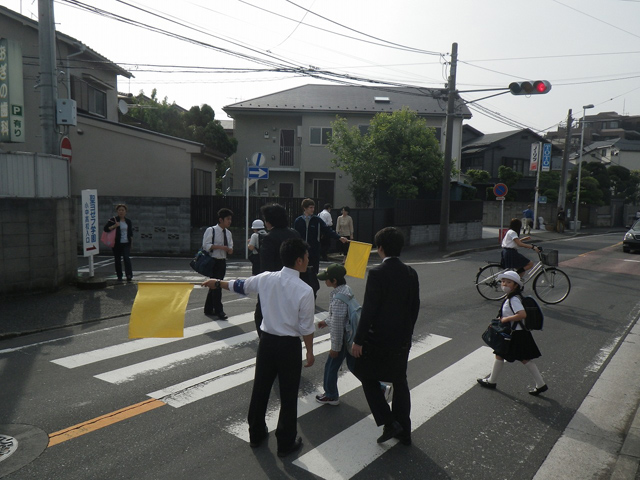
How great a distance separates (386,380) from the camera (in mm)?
4090

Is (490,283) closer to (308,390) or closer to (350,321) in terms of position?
(308,390)

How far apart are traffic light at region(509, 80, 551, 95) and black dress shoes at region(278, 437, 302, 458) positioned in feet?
44.3

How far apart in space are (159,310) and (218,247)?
13.2 ft

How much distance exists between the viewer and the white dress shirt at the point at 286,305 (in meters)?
3.74

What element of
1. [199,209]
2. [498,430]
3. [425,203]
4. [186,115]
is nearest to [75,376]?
[498,430]

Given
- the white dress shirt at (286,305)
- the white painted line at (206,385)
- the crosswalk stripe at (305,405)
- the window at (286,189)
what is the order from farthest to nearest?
the window at (286,189) → the white painted line at (206,385) → the crosswalk stripe at (305,405) → the white dress shirt at (286,305)

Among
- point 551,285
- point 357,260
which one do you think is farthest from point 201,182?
point 357,260

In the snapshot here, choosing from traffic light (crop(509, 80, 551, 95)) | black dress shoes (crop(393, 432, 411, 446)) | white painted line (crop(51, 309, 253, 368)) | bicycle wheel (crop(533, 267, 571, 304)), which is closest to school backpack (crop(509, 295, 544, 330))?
black dress shoes (crop(393, 432, 411, 446))

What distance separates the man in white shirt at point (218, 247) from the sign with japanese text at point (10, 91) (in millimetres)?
4782

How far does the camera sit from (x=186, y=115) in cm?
2753

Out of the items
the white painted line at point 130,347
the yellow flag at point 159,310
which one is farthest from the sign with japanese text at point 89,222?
the yellow flag at point 159,310

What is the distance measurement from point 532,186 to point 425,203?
25.4 meters

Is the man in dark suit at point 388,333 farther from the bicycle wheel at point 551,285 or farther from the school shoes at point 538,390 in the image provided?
the bicycle wheel at point 551,285

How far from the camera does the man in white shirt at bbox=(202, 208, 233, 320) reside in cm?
799
